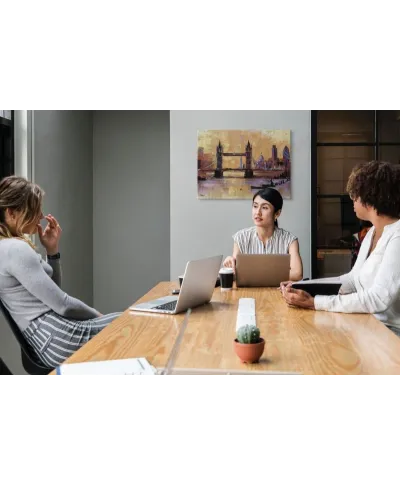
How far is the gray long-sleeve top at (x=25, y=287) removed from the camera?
1967 mm

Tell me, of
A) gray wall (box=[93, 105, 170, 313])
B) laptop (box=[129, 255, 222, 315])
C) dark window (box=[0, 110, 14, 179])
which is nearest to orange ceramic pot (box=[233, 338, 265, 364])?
laptop (box=[129, 255, 222, 315])

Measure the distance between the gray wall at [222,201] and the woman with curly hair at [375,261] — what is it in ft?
5.87

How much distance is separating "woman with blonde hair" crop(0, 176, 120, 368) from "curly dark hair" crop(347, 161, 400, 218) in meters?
1.33

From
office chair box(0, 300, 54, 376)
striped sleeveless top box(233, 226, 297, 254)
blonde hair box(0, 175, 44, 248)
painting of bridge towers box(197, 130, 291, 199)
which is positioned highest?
painting of bridge towers box(197, 130, 291, 199)

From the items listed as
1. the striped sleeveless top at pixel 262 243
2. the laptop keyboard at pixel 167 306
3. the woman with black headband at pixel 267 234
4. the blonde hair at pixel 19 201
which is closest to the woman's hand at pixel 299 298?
the laptop keyboard at pixel 167 306

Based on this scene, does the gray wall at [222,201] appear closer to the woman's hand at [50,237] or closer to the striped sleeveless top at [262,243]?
the striped sleeveless top at [262,243]

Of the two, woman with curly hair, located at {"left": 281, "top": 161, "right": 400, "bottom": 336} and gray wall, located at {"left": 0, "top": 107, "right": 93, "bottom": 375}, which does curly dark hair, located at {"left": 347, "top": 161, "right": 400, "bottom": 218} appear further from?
gray wall, located at {"left": 0, "top": 107, "right": 93, "bottom": 375}

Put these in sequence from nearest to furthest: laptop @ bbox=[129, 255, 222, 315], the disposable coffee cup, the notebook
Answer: the notebook, laptop @ bbox=[129, 255, 222, 315], the disposable coffee cup

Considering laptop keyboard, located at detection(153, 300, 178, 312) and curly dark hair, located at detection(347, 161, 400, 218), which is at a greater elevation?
curly dark hair, located at detection(347, 161, 400, 218)

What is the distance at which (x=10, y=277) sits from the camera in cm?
201

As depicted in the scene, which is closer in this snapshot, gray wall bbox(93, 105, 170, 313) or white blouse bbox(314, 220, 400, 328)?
white blouse bbox(314, 220, 400, 328)

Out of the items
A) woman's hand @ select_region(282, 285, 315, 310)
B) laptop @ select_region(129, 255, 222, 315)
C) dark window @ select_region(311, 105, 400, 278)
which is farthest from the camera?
dark window @ select_region(311, 105, 400, 278)

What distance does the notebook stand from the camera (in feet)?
3.96
